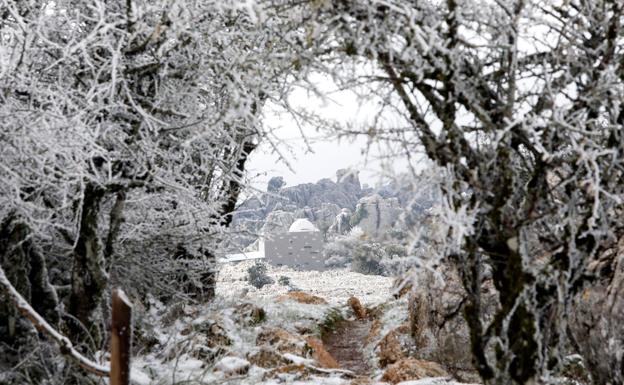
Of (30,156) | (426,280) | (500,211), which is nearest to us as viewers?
(500,211)

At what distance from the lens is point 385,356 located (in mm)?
9680

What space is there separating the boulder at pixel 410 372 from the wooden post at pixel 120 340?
4.93m

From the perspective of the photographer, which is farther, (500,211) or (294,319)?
(294,319)

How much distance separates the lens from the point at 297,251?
39375 mm

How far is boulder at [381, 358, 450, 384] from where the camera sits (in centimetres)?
707

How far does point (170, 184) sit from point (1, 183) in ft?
4.26

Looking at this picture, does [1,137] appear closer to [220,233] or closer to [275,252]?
[220,233]

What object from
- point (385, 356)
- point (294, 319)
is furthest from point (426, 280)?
point (294, 319)

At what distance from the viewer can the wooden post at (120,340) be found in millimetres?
2531

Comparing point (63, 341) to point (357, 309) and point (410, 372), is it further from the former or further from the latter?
point (357, 309)

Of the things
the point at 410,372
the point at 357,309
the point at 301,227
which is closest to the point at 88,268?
the point at 410,372

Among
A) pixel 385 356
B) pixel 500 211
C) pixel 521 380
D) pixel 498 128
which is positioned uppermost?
pixel 498 128

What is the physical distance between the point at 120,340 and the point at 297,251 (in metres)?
37.0

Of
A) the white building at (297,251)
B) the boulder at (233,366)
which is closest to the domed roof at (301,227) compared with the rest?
the white building at (297,251)
